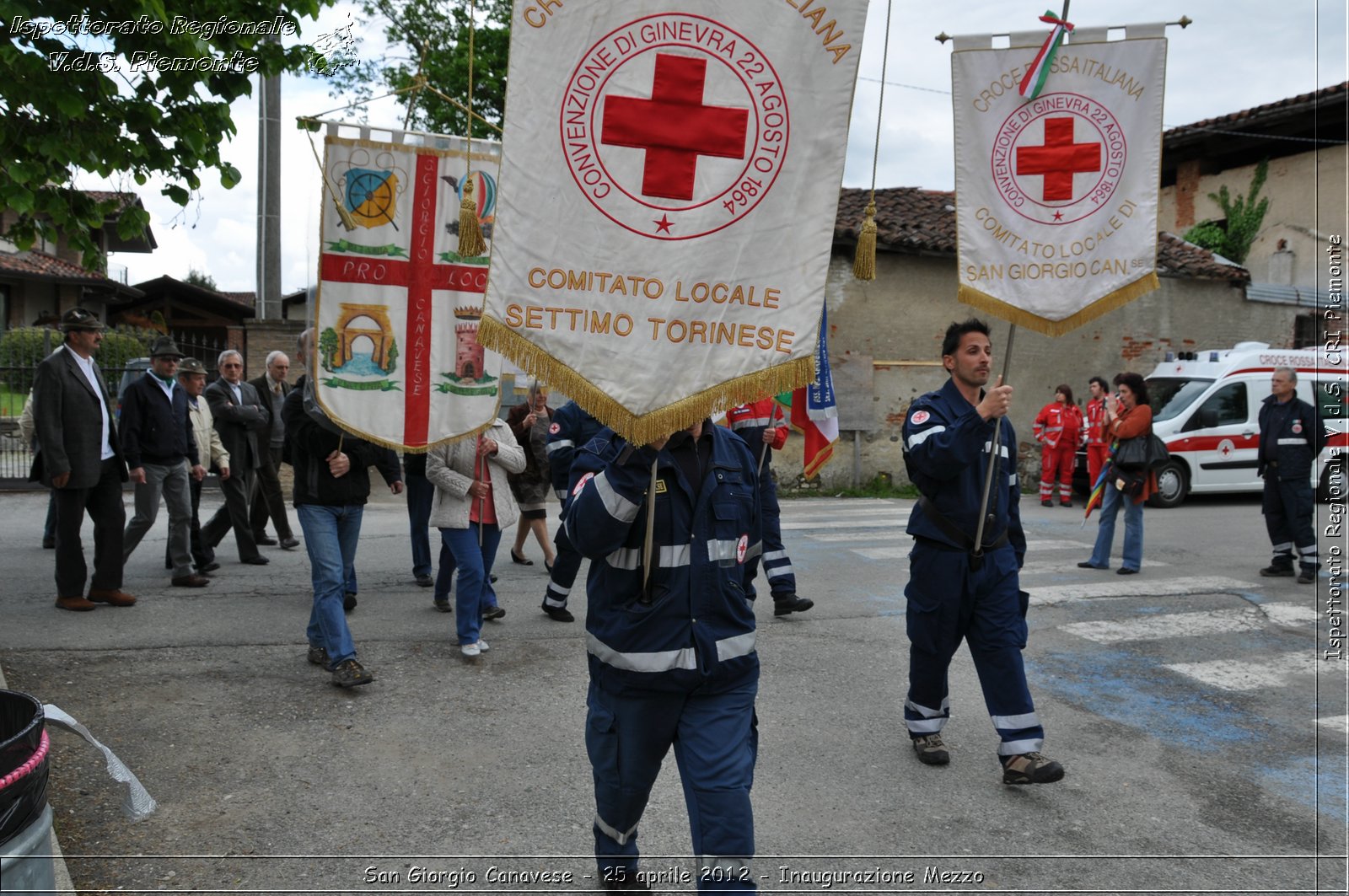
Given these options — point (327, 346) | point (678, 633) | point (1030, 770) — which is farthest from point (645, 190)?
point (1030, 770)

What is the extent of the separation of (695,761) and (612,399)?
1098mm

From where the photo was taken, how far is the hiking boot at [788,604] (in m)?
7.51

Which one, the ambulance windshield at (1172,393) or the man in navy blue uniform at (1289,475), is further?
the ambulance windshield at (1172,393)

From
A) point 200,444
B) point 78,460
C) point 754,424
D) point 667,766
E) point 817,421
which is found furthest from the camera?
point 200,444

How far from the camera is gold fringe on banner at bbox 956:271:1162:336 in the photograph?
4.80 meters

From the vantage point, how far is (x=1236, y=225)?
2442 centimetres

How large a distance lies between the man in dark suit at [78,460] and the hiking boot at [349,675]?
279 centimetres

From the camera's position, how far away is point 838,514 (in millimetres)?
14312

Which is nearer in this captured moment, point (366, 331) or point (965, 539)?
point (965, 539)

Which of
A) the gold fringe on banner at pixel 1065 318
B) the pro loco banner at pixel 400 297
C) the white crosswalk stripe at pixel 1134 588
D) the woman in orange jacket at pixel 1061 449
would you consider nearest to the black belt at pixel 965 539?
the gold fringe on banner at pixel 1065 318

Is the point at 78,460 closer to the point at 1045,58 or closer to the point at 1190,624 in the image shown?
Answer: the point at 1045,58

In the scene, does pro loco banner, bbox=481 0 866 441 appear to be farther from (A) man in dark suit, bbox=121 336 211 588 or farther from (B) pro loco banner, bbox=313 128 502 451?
(A) man in dark suit, bbox=121 336 211 588

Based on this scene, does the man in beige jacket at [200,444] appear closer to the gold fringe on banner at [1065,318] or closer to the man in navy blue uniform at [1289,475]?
the gold fringe on banner at [1065,318]

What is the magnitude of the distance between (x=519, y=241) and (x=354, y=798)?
259 centimetres
